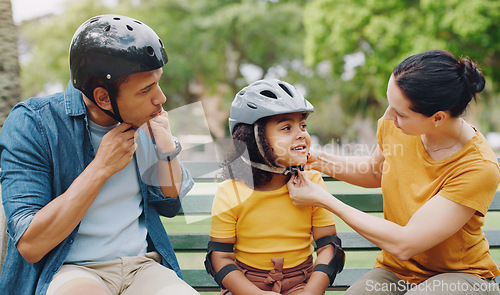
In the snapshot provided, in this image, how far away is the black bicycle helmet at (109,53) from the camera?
2.20 meters

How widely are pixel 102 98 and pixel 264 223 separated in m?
1.12

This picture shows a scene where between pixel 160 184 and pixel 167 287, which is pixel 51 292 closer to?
pixel 167 287

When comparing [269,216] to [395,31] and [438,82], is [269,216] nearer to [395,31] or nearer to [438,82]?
[438,82]

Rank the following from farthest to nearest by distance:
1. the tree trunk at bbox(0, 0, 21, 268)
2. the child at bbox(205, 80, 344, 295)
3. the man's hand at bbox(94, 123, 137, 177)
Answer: the tree trunk at bbox(0, 0, 21, 268)
the child at bbox(205, 80, 344, 295)
the man's hand at bbox(94, 123, 137, 177)

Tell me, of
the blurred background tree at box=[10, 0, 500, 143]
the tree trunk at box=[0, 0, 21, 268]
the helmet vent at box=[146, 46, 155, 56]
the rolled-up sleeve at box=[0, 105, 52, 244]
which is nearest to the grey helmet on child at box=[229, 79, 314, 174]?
the helmet vent at box=[146, 46, 155, 56]

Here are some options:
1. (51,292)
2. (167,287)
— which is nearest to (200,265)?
(167,287)

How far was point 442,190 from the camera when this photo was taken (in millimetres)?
2426

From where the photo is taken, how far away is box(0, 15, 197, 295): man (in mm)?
2127

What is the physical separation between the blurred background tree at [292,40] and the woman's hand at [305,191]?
14.3 meters

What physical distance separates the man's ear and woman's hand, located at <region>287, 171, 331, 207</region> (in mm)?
1083

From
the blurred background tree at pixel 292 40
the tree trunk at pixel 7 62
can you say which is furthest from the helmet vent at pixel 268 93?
the blurred background tree at pixel 292 40

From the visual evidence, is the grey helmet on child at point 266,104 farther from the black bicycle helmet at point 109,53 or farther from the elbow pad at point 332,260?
the black bicycle helmet at point 109,53

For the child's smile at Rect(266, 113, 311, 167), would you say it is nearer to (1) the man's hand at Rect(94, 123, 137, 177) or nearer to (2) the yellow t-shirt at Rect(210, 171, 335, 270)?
(2) the yellow t-shirt at Rect(210, 171, 335, 270)

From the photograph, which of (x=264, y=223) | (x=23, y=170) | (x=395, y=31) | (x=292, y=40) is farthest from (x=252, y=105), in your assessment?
(x=292, y=40)
